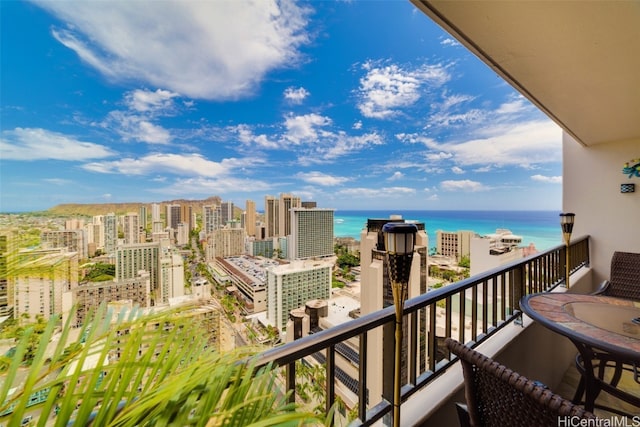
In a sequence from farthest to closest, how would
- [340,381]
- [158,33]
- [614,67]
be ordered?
[158,33]
[340,381]
[614,67]

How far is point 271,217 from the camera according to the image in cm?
1012

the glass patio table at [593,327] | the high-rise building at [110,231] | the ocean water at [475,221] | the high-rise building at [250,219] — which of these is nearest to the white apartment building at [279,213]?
the high-rise building at [250,219]

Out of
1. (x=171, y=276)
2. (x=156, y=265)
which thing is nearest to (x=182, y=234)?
(x=156, y=265)

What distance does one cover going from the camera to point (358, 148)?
17.3 meters

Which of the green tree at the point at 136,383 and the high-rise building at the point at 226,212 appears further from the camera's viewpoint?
the high-rise building at the point at 226,212

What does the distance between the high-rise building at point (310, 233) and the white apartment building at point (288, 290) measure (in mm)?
2613

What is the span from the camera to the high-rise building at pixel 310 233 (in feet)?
27.7

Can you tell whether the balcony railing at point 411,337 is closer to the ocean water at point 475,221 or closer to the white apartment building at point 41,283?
the white apartment building at point 41,283

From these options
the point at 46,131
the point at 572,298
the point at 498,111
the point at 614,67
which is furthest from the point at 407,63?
the point at 46,131

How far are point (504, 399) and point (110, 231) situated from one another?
3173 mm

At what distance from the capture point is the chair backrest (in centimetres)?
230

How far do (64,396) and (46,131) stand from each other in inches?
442

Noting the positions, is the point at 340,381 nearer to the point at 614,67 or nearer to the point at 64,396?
the point at 64,396

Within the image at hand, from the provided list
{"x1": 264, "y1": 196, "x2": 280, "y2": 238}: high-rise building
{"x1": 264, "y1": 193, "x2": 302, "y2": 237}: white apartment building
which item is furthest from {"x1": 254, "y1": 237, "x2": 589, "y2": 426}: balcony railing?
{"x1": 264, "y1": 196, "x2": 280, "y2": 238}: high-rise building
